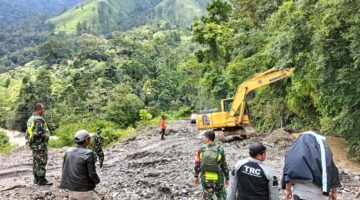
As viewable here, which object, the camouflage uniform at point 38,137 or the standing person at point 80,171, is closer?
the standing person at point 80,171

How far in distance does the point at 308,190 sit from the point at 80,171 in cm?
298

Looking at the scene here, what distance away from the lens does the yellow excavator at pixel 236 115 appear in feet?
67.2

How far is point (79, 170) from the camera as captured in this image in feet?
19.2

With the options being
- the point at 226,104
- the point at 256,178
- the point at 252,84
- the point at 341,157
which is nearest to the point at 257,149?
the point at 256,178

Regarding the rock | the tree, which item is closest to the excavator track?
the rock

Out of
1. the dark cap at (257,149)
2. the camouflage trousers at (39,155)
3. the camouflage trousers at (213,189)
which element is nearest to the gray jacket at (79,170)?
the camouflage trousers at (213,189)

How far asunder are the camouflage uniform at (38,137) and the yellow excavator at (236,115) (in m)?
12.5

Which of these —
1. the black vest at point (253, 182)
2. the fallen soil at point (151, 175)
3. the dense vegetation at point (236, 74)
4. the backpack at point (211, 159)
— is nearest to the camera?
the black vest at point (253, 182)

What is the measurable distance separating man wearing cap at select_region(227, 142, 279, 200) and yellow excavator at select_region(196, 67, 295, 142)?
598 inches

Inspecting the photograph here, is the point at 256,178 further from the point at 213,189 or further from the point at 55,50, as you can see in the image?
the point at 55,50

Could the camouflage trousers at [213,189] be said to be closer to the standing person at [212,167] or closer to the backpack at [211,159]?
the standing person at [212,167]

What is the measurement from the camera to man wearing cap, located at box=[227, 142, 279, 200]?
16.7 feet

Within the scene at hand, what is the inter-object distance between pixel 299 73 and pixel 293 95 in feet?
13.8

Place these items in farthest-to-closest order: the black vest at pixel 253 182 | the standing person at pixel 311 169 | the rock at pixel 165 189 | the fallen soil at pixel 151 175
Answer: the rock at pixel 165 189, the fallen soil at pixel 151 175, the black vest at pixel 253 182, the standing person at pixel 311 169
